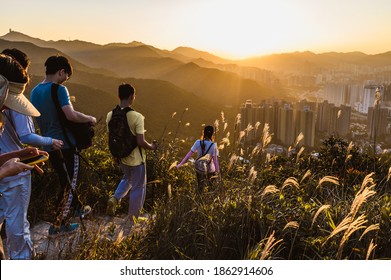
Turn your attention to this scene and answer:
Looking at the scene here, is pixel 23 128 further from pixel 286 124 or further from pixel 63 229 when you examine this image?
pixel 286 124

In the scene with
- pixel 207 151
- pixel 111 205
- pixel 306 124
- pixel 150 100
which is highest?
pixel 207 151

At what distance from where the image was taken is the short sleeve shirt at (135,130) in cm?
372

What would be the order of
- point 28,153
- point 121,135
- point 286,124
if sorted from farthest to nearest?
point 286,124
point 121,135
point 28,153

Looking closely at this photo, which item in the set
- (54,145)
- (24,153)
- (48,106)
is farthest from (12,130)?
(24,153)

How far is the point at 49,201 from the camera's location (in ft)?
13.4

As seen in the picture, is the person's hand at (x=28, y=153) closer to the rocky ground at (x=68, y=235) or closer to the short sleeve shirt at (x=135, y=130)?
the rocky ground at (x=68, y=235)

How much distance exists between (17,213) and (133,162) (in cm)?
137

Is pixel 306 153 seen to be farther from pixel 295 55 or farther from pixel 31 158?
pixel 295 55

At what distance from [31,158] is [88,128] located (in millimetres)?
1586

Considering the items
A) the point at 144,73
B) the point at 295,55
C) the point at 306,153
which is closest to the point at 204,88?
the point at 144,73

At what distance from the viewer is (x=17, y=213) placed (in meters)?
2.71

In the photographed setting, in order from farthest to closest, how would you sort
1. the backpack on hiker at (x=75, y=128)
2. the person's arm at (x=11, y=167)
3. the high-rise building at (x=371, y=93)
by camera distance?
the high-rise building at (x=371, y=93)
the backpack on hiker at (x=75, y=128)
the person's arm at (x=11, y=167)

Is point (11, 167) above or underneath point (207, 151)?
above

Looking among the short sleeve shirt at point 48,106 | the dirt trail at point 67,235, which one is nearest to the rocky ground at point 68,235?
the dirt trail at point 67,235
